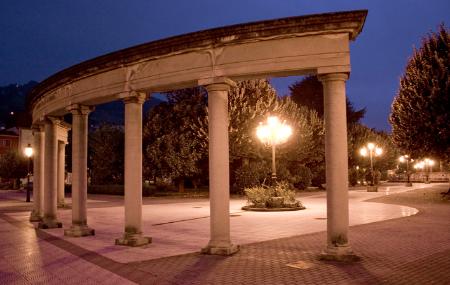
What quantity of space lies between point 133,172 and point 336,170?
5.46 m

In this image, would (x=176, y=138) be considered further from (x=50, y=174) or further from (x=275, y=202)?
(x=50, y=174)

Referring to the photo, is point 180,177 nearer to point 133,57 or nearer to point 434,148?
point 434,148

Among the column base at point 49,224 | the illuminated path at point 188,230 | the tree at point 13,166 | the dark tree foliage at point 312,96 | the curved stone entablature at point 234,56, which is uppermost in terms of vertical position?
the dark tree foliage at point 312,96

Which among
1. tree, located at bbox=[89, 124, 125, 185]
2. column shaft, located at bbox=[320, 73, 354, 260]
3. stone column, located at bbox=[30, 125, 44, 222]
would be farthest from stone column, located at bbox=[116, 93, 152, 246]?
tree, located at bbox=[89, 124, 125, 185]

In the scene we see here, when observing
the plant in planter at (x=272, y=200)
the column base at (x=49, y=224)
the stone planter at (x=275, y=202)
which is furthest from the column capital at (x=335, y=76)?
the stone planter at (x=275, y=202)

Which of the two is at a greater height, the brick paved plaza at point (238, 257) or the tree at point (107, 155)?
the tree at point (107, 155)

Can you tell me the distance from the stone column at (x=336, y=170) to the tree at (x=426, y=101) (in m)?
17.2

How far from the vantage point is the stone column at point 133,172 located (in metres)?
11.6

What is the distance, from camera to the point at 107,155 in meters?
48.3

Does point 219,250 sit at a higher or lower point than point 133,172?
lower

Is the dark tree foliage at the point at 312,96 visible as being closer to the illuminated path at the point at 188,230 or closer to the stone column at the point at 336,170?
the illuminated path at the point at 188,230

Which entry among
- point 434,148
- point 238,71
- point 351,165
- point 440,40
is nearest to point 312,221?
point 238,71

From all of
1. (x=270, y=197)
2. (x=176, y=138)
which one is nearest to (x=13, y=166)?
(x=176, y=138)

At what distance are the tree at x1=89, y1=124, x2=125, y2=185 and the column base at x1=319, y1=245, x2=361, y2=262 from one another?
40439 millimetres
